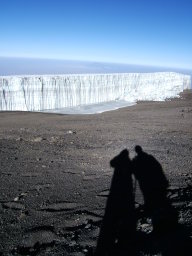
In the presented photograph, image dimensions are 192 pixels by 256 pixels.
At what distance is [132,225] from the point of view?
14.5 ft

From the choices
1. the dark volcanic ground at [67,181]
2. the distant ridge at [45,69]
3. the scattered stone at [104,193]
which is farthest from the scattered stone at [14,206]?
the distant ridge at [45,69]

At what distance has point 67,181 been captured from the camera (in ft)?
21.4

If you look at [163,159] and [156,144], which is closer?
[163,159]

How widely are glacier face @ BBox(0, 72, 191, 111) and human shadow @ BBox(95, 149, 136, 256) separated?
739 inches

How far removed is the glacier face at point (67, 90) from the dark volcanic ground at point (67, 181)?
476 inches

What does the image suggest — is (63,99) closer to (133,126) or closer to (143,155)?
(133,126)

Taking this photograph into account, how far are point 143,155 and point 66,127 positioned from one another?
6219 millimetres

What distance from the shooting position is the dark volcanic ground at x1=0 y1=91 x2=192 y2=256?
13.9ft

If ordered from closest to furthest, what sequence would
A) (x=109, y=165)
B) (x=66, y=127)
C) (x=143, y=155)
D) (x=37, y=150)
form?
(x=109, y=165) → (x=143, y=155) → (x=37, y=150) → (x=66, y=127)

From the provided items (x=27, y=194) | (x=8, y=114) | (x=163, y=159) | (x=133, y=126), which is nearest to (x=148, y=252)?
(x=27, y=194)

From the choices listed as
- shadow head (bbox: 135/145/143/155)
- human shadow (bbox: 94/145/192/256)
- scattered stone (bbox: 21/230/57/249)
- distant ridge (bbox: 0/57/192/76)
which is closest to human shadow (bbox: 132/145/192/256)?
human shadow (bbox: 94/145/192/256)

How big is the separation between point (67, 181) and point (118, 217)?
2.04 m

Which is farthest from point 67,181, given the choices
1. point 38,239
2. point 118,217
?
point 38,239

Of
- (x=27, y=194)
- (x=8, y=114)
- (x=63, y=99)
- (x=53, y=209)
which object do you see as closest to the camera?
(x=53, y=209)
